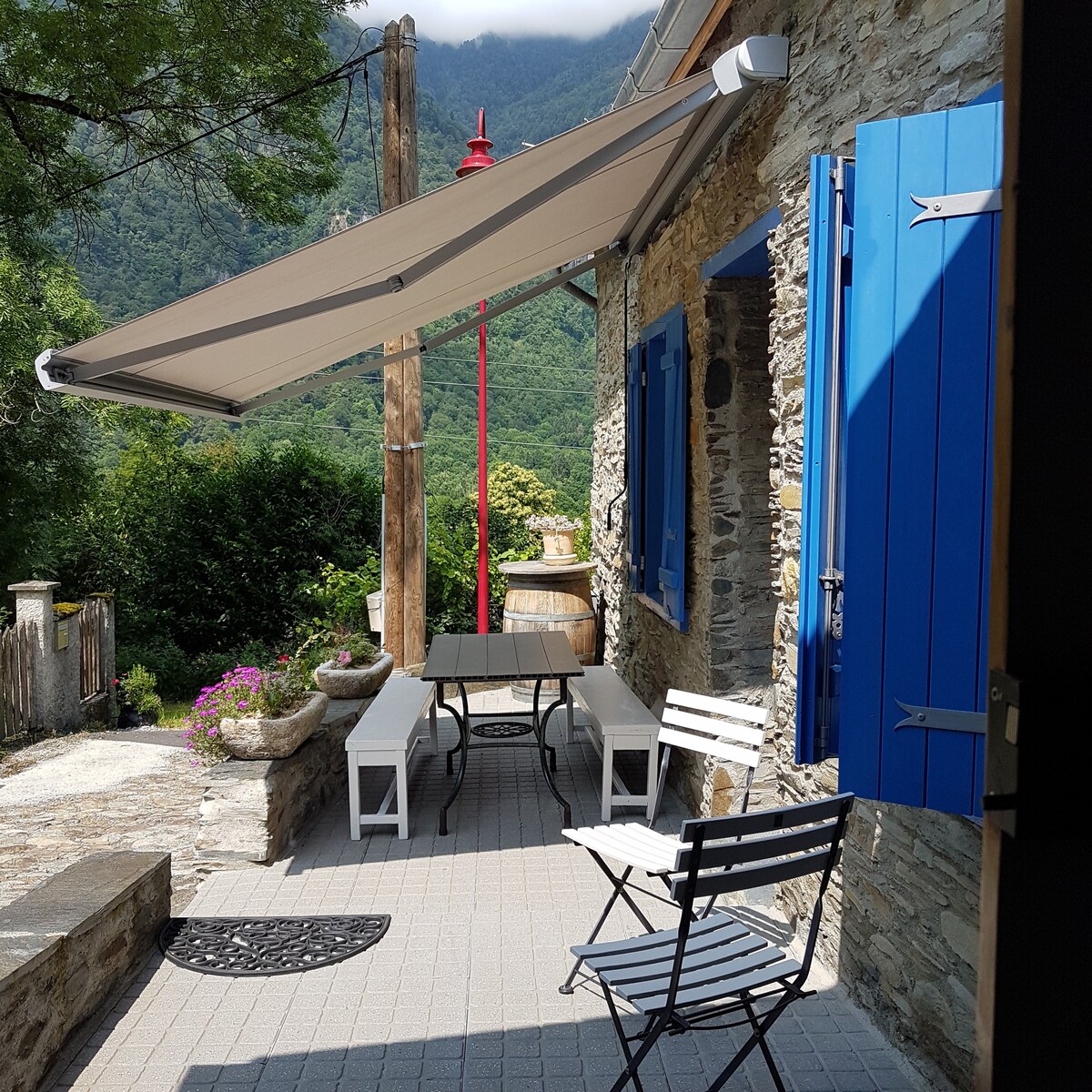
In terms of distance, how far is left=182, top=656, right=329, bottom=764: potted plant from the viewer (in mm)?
4457

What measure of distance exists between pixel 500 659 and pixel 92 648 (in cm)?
437

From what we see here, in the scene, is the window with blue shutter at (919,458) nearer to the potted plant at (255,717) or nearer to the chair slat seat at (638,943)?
the chair slat seat at (638,943)

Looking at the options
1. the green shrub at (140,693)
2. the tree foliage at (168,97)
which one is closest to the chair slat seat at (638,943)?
the green shrub at (140,693)

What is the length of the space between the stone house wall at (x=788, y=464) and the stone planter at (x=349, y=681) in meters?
1.60

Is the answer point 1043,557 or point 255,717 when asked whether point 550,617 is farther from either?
point 1043,557

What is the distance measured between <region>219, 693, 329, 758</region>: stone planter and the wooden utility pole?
2.80 m

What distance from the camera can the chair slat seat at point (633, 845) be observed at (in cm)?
303

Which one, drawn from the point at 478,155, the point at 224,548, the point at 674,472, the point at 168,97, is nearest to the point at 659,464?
the point at 674,472

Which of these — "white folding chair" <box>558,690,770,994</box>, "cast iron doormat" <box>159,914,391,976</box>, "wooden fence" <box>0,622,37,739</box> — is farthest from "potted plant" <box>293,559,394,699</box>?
"white folding chair" <box>558,690,770,994</box>

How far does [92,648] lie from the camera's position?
26.7ft

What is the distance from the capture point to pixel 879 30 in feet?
9.30

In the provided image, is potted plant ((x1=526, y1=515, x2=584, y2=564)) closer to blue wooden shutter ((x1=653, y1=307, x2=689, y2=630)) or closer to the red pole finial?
blue wooden shutter ((x1=653, y1=307, x2=689, y2=630))

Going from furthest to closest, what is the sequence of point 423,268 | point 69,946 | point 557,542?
point 557,542 < point 423,268 < point 69,946

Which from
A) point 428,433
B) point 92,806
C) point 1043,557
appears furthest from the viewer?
point 428,433
